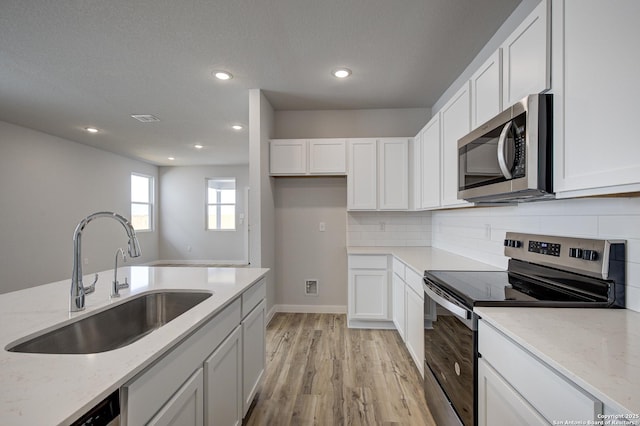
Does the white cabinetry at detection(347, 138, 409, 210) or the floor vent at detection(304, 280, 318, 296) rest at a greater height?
the white cabinetry at detection(347, 138, 409, 210)

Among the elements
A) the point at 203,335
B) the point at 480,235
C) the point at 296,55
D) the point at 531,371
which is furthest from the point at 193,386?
the point at 296,55

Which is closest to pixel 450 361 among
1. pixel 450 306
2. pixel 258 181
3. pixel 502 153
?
pixel 450 306

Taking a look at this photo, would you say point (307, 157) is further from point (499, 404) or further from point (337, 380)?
point (499, 404)

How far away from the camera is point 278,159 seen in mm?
3510

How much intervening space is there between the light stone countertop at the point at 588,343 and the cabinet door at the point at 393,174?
2.28 m

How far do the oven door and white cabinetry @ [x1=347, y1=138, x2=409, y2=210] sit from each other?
168 cm

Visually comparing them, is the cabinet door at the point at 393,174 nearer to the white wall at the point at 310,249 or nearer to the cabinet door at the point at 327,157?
the cabinet door at the point at 327,157

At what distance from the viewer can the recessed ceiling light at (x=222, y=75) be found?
282 cm

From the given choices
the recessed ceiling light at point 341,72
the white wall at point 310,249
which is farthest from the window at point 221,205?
the recessed ceiling light at point 341,72

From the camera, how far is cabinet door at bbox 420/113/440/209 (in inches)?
102

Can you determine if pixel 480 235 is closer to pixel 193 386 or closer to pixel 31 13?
pixel 193 386

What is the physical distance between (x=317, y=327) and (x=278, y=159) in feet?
6.59

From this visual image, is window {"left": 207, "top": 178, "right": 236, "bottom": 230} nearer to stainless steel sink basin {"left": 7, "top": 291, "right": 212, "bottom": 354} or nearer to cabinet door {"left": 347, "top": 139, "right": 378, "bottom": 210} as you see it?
cabinet door {"left": 347, "top": 139, "right": 378, "bottom": 210}

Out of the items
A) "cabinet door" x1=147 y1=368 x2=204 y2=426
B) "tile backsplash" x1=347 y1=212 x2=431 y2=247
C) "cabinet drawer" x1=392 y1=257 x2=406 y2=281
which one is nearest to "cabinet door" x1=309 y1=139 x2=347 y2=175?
"tile backsplash" x1=347 y1=212 x2=431 y2=247
